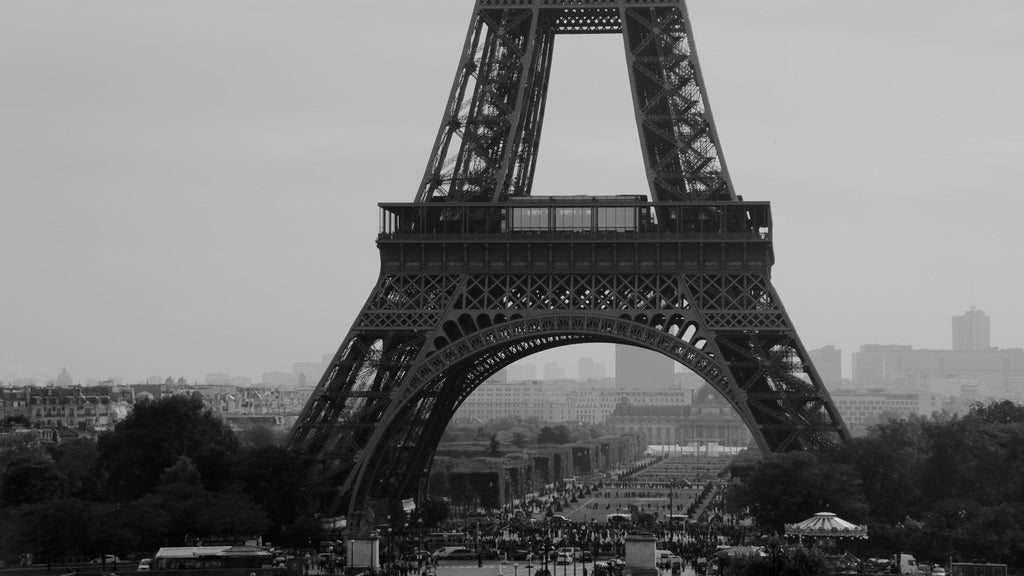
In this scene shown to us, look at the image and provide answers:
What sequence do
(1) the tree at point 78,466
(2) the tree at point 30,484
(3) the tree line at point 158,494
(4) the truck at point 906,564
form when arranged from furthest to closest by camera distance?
(2) the tree at point 30,484, (1) the tree at point 78,466, (3) the tree line at point 158,494, (4) the truck at point 906,564

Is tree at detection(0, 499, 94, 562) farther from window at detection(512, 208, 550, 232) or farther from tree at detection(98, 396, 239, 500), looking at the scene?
window at detection(512, 208, 550, 232)

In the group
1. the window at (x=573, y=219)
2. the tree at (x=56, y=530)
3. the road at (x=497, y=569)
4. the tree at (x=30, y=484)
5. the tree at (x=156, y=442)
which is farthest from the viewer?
the tree at (x=30, y=484)

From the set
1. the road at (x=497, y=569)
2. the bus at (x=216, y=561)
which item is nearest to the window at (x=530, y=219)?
the road at (x=497, y=569)

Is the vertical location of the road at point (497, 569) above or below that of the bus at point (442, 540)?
below

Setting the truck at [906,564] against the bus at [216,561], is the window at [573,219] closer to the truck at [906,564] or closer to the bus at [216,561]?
the truck at [906,564]

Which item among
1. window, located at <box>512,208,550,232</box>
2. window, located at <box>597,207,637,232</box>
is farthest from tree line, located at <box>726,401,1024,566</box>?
window, located at <box>512,208,550,232</box>

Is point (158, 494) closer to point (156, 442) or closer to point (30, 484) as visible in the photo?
point (156, 442)

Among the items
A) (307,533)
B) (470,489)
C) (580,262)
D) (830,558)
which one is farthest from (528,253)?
(470,489)

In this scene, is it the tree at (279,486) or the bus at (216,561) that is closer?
the bus at (216,561)
